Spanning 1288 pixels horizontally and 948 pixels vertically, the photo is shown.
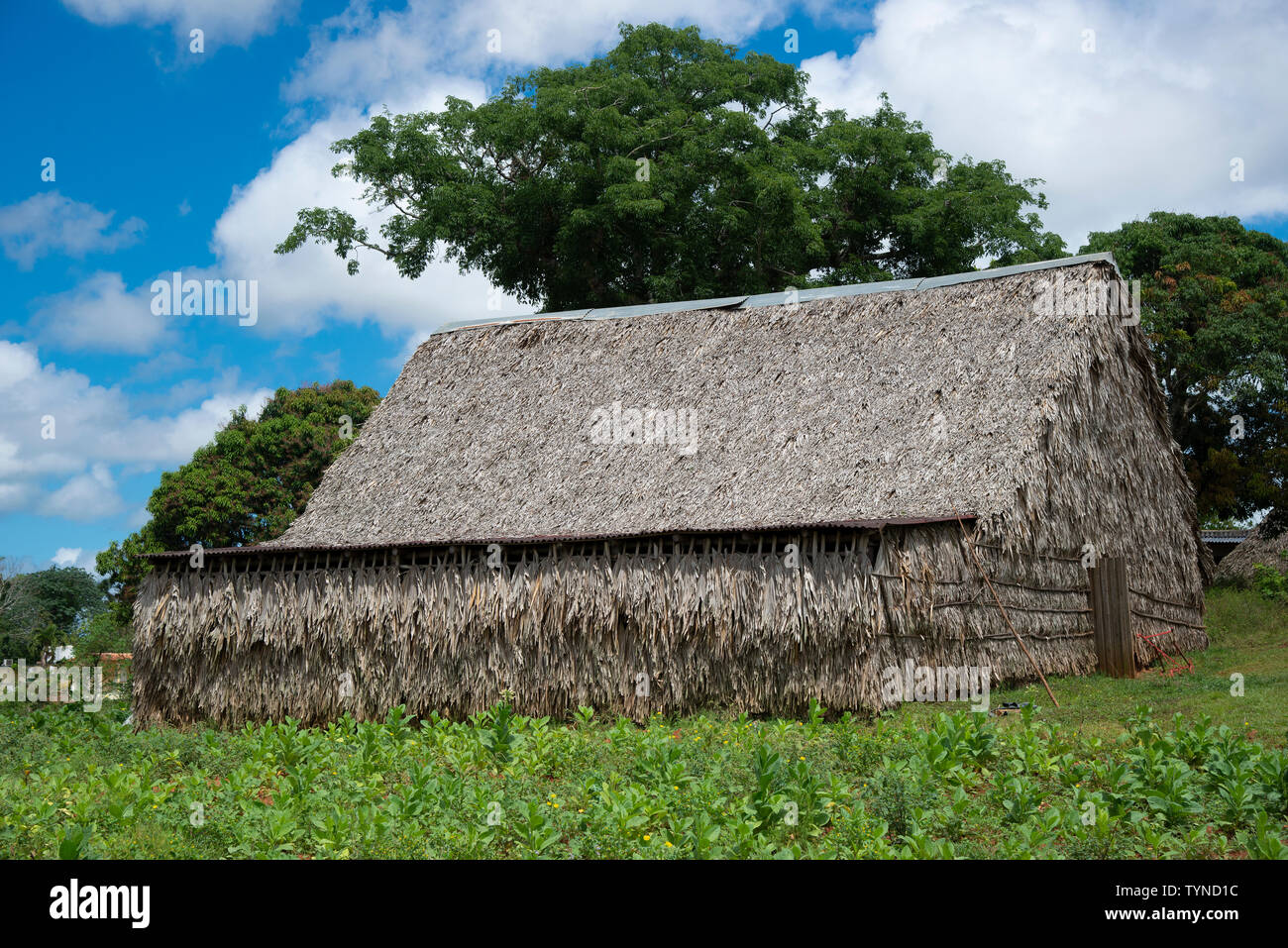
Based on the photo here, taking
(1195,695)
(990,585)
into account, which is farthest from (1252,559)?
(990,585)

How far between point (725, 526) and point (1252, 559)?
57.0 ft

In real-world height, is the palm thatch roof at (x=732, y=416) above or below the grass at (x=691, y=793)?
above

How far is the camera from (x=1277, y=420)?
23234 mm

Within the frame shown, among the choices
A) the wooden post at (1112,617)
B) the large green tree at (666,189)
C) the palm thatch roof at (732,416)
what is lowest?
the wooden post at (1112,617)

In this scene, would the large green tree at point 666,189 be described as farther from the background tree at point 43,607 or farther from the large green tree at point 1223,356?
the background tree at point 43,607

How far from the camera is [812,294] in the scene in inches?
688

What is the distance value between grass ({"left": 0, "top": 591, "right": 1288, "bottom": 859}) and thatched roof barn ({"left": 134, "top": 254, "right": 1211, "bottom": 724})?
5.49ft

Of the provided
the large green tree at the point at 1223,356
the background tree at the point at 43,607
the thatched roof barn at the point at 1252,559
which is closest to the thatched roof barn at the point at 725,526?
the large green tree at the point at 1223,356

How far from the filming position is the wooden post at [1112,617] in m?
14.3

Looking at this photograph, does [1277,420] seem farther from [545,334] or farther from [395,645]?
[395,645]

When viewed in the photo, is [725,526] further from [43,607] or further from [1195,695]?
[43,607]

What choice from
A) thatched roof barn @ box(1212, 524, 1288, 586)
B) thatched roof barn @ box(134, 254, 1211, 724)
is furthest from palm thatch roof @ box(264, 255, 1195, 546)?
thatched roof barn @ box(1212, 524, 1288, 586)

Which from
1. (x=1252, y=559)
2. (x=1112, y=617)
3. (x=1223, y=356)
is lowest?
(x=1112, y=617)

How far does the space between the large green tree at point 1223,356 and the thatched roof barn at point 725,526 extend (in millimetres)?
5221
